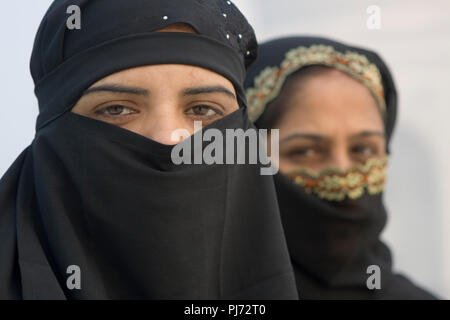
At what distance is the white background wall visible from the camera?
457cm

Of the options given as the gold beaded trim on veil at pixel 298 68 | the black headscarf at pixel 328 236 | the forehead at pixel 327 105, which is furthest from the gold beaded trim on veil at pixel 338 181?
the gold beaded trim on veil at pixel 298 68

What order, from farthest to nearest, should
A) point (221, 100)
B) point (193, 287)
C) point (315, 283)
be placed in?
point (315, 283) → point (221, 100) → point (193, 287)

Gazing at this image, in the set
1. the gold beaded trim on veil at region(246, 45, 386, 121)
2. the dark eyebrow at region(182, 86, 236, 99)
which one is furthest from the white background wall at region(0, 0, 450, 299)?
the dark eyebrow at region(182, 86, 236, 99)

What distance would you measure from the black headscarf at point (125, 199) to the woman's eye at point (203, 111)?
39mm

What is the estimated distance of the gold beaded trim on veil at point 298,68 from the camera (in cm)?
250

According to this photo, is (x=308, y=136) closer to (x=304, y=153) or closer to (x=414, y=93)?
(x=304, y=153)

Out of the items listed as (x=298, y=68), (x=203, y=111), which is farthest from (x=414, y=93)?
(x=203, y=111)

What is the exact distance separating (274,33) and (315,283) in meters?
2.51

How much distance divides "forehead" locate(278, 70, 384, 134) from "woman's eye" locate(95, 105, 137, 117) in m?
0.96

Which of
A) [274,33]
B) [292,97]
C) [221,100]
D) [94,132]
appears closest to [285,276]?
[221,100]

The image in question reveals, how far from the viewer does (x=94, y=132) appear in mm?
1592

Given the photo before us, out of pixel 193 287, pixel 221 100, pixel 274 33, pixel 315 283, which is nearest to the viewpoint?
pixel 193 287

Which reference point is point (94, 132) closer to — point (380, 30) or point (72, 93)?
point (72, 93)

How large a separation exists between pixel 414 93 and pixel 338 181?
253 centimetres
